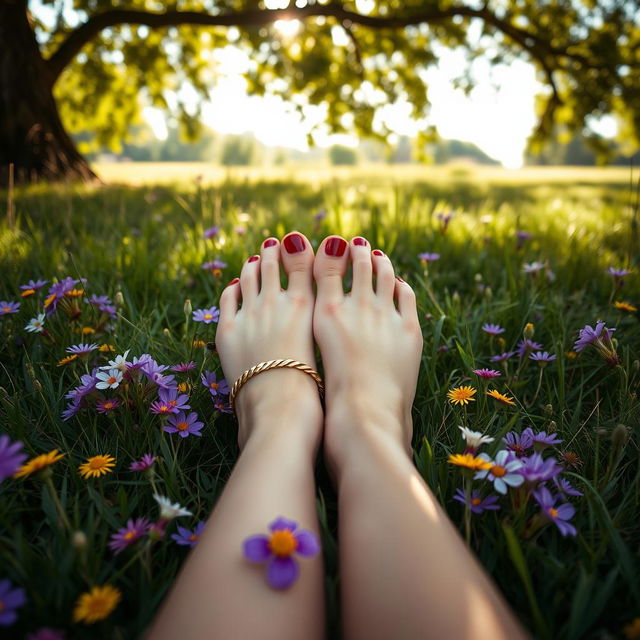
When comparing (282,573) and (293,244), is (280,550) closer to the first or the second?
(282,573)

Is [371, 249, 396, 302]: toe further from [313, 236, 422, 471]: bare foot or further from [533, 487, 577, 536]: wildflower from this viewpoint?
[533, 487, 577, 536]: wildflower

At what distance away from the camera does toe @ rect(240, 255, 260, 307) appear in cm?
139

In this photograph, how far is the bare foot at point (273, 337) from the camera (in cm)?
94

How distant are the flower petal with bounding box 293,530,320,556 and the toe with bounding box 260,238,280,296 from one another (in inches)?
34.8

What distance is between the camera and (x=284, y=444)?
0.82 m

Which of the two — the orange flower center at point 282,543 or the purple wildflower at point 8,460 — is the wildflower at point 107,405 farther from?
the orange flower center at point 282,543

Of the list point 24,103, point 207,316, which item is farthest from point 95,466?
point 24,103

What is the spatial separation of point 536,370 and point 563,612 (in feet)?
2.19

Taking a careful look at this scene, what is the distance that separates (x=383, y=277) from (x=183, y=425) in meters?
0.79

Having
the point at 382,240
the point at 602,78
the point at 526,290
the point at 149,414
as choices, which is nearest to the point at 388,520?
the point at 149,414

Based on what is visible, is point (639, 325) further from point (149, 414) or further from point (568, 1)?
point (568, 1)

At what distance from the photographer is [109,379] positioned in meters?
0.89

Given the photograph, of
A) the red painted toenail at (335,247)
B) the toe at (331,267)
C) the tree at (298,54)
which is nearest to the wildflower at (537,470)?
the toe at (331,267)

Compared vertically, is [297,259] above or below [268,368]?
above
